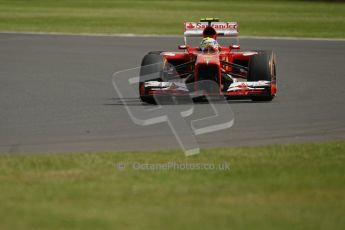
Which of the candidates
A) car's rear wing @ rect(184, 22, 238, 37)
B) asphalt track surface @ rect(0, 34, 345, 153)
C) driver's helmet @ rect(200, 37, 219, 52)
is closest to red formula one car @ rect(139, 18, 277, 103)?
driver's helmet @ rect(200, 37, 219, 52)

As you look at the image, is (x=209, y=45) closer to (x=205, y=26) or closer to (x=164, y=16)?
(x=205, y=26)

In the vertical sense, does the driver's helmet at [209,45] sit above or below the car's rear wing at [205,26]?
above

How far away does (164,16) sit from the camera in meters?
43.2

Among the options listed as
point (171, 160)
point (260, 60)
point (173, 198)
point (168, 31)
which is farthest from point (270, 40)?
point (173, 198)

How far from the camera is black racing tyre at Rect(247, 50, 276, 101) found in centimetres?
1560

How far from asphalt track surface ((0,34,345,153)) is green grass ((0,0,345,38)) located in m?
7.75

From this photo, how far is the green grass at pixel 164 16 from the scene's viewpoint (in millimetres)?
34750
